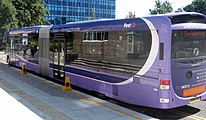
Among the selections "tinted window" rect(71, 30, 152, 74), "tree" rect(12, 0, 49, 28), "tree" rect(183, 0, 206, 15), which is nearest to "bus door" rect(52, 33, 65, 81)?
"tinted window" rect(71, 30, 152, 74)

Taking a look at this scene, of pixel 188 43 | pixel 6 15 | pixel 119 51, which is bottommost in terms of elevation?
pixel 119 51

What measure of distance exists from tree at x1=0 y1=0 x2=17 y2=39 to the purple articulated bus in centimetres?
2917

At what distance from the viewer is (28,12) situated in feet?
143

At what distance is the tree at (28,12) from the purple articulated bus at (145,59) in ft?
113

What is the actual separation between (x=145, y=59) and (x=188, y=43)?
132cm

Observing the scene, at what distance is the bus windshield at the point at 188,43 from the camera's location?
23.8 feet

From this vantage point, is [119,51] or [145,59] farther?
[119,51]

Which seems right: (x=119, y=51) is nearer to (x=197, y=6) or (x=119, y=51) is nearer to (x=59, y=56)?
(x=59, y=56)

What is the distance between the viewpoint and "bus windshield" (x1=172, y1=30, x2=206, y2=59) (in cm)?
725

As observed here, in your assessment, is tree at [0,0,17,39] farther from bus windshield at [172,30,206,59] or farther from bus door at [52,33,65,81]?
bus windshield at [172,30,206,59]

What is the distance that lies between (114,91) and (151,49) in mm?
2201

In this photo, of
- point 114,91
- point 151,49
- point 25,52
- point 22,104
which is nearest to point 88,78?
point 114,91

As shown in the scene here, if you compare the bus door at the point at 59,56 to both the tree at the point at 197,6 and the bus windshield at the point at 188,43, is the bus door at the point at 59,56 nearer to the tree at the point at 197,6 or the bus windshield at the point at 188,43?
the bus windshield at the point at 188,43

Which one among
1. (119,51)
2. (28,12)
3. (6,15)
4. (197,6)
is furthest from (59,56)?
(197,6)
